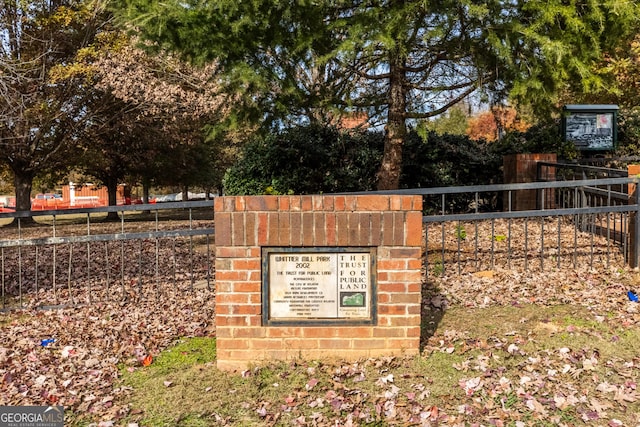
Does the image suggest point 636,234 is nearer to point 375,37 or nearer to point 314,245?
point 375,37

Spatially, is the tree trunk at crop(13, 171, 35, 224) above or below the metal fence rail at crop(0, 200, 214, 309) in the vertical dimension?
above

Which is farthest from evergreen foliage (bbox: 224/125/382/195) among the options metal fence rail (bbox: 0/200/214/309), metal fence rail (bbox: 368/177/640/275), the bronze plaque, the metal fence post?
the bronze plaque

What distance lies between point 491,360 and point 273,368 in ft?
5.06

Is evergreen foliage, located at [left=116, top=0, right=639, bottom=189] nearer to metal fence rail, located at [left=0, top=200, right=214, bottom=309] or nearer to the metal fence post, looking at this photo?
the metal fence post

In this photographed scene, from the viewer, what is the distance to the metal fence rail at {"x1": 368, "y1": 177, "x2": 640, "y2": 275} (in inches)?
219

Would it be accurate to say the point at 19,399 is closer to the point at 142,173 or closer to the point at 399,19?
the point at 399,19

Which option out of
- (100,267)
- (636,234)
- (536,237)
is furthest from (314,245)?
(100,267)

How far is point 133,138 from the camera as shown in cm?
1848

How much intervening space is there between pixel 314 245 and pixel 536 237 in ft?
16.4

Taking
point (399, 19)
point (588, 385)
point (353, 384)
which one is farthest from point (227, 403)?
point (399, 19)

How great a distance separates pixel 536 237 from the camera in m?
7.44

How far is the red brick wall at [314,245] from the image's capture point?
3.53 m

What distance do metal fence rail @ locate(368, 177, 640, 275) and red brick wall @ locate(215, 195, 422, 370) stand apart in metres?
1.64

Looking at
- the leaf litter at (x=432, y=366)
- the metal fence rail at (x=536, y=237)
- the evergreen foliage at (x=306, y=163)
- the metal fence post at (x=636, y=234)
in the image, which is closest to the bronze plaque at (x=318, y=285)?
the leaf litter at (x=432, y=366)
